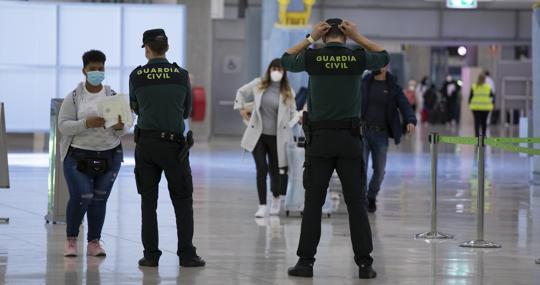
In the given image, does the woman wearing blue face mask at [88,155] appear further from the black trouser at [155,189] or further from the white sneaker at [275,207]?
the white sneaker at [275,207]

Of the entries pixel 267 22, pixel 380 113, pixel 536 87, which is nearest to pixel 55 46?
pixel 267 22

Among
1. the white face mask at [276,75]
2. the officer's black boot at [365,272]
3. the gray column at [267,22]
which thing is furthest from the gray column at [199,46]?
the officer's black boot at [365,272]

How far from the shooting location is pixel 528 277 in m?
10.1

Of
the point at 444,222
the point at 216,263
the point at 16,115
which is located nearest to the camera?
the point at 216,263

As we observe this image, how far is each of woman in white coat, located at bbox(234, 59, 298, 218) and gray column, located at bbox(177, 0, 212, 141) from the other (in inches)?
869

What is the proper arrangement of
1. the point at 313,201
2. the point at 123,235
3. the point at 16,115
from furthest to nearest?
the point at 16,115 < the point at 123,235 < the point at 313,201

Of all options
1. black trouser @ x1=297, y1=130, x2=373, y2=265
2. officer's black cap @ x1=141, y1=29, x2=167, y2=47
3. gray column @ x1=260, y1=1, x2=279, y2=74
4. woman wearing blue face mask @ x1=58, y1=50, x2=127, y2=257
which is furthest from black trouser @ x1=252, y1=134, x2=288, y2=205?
gray column @ x1=260, y1=1, x2=279, y2=74

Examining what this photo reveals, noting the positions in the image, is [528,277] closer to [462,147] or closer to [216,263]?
[216,263]

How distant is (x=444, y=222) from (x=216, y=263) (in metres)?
Answer: 4.57

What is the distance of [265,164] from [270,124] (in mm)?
458

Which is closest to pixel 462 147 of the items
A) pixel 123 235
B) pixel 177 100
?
pixel 123 235

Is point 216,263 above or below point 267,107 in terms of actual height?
below

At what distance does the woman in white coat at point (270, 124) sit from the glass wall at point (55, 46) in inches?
581

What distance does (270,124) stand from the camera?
48.6ft
